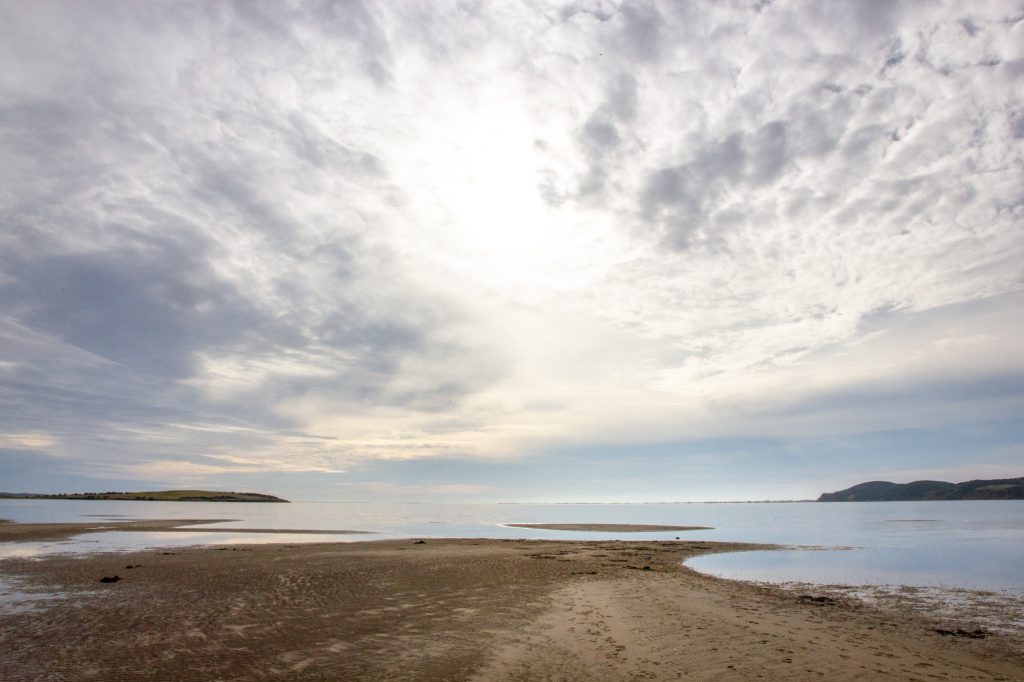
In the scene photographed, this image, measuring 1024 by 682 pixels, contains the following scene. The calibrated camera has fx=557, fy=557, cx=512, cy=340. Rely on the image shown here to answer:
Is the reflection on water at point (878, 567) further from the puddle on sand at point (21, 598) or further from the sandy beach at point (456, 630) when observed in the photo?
the puddle on sand at point (21, 598)

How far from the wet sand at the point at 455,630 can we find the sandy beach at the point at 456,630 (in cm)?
8

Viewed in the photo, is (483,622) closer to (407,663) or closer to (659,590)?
(407,663)

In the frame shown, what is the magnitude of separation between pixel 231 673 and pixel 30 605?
14.1 meters

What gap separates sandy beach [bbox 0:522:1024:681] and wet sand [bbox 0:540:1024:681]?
84 mm

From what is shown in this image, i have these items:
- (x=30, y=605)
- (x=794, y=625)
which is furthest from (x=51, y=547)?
(x=794, y=625)

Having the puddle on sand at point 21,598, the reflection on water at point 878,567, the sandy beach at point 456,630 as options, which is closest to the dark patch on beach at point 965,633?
the sandy beach at point 456,630

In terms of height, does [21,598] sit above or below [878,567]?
above

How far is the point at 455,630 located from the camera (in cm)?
1869

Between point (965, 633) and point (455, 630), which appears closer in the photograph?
point (455, 630)

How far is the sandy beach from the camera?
14.3 metres

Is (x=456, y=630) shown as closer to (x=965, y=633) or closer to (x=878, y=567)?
(x=965, y=633)

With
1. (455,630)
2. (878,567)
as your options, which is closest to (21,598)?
(455,630)

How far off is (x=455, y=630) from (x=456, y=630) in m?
0.04

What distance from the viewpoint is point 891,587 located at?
29.7 meters
